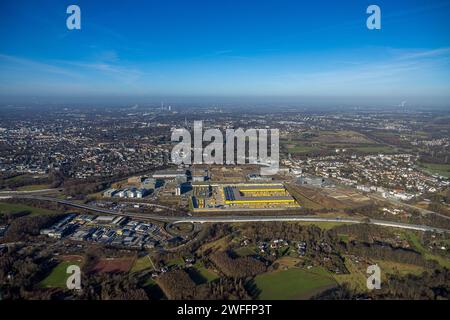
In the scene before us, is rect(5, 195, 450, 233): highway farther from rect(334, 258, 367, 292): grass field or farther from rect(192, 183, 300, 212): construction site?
rect(334, 258, 367, 292): grass field

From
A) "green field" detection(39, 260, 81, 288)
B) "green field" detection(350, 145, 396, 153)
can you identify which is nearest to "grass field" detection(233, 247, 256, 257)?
"green field" detection(39, 260, 81, 288)

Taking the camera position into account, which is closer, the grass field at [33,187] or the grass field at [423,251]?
the grass field at [423,251]

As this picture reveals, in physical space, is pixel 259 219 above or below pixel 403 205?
below

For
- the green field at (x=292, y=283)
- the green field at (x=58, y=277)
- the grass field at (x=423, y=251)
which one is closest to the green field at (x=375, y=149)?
the grass field at (x=423, y=251)

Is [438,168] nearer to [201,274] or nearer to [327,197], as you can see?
[327,197]

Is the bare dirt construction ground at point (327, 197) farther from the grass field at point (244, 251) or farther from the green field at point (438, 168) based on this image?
the green field at point (438, 168)

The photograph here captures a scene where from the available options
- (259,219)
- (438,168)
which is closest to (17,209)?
(259,219)
